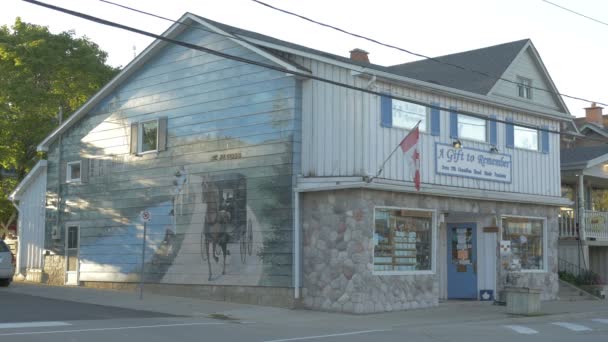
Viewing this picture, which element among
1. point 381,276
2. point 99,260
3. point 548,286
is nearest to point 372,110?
point 381,276

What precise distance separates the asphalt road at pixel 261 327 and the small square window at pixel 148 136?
6.10 metres

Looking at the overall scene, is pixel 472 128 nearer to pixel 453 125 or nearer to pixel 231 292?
pixel 453 125

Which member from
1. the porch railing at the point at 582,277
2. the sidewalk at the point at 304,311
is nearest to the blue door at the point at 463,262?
A: the sidewalk at the point at 304,311

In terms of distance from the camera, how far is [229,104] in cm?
2139

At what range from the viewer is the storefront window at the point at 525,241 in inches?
891

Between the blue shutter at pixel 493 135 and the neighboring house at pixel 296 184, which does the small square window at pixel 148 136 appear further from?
the blue shutter at pixel 493 135

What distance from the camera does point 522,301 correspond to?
18.6 metres

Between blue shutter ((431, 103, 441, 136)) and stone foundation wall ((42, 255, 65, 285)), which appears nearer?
blue shutter ((431, 103, 441, 136))

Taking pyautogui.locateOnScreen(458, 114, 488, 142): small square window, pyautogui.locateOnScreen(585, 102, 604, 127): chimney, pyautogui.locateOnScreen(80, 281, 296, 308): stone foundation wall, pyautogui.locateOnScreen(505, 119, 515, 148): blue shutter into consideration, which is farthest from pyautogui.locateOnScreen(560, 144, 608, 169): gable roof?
pyautogui.locateOnScreen(585, 102, 604, 127): chimney

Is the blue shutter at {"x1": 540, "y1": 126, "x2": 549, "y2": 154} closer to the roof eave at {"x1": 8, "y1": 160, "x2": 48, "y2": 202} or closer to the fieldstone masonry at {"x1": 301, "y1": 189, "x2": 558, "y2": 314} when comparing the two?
the fieldstone masonry at {"x1": 301, "y1": 189, "x2": 558, "y2": 314}

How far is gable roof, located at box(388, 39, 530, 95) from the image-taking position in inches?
1019

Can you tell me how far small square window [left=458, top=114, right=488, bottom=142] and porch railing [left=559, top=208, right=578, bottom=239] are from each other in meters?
7.95

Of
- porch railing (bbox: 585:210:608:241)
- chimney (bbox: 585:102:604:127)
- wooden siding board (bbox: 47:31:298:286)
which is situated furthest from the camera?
chimney (bbox: 585:102:604:127)

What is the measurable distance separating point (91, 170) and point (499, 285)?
13.6 metres
